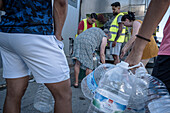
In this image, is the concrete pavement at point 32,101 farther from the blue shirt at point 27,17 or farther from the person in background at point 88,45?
the blue shirt at point 27,17

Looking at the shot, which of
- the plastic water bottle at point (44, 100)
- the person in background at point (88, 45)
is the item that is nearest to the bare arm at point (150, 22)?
the plastic water bottle at point (44, 100)

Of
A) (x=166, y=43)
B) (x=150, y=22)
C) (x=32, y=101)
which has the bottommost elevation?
(x=32, y=101)

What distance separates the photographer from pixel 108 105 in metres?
1.07

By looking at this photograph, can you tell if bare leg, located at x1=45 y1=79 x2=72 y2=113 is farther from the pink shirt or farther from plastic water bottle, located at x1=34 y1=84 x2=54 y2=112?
plastic water bottle, located at x1=34 y1=84 x2=54 y2=112

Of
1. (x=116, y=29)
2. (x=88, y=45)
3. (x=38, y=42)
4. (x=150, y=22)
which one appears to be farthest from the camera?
(x=116, y=29)

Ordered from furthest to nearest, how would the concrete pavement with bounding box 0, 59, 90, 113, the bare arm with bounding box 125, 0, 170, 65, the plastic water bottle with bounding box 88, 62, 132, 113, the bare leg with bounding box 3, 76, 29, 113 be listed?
the concrete pavement with bounding box 0, 59, 90, 113, the bare leg with bounding box 3, 76, 29, 113, the plastic water bottle with bounding box 88, 62, 132, 113, the bare arm with bounding box 125, 0, 170, 65

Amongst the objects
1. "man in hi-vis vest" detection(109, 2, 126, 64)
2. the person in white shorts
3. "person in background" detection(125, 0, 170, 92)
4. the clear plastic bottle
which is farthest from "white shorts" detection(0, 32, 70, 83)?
"man in hi-vis vest" detection(109, 2, 126, 64)

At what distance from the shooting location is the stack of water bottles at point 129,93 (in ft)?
3.56

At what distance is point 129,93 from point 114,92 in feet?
0.51

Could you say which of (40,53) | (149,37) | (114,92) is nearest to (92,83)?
(114,92)

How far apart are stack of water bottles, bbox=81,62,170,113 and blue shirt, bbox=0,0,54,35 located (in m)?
0.70

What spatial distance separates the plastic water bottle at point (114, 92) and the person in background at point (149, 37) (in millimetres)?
123

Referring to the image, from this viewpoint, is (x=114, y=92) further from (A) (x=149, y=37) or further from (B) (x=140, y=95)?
(A) (x=149, y=37)

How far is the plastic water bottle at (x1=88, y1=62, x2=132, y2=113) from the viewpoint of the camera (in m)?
1.06
